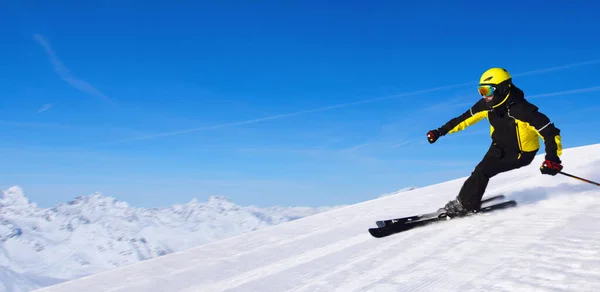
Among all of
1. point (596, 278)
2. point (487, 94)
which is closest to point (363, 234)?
point (487, 94)

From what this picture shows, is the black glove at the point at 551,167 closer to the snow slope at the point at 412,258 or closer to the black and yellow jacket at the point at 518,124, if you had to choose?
the black and yellow jacket at the point at 518,124

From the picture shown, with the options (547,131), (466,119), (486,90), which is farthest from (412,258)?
(466,119)

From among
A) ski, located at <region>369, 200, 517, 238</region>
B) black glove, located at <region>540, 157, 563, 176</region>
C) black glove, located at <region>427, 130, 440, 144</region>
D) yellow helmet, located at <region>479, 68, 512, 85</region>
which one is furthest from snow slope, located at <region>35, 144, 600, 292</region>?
yellow helmet, located at <region>479, 68, 512, 85</region>

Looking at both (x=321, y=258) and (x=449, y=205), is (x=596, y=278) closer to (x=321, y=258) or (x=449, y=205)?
(x=321, y=258)

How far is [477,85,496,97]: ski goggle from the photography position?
5.43 m

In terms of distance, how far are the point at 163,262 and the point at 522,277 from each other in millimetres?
3960

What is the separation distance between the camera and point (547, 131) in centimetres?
512

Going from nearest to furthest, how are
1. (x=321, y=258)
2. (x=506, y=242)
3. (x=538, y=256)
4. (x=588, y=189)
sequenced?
(x=538, y=256) → (x=506, y=242) → (x=321, y=258) → (x=588, y=189)

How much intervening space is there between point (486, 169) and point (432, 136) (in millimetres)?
977

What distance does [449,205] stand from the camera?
5711mm

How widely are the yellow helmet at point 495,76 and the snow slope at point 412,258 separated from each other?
5.39 feet

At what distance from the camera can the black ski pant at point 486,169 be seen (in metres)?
5.70

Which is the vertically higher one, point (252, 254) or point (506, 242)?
point (252, 254)

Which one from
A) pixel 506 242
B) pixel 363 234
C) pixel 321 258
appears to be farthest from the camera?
pixel 363 234
